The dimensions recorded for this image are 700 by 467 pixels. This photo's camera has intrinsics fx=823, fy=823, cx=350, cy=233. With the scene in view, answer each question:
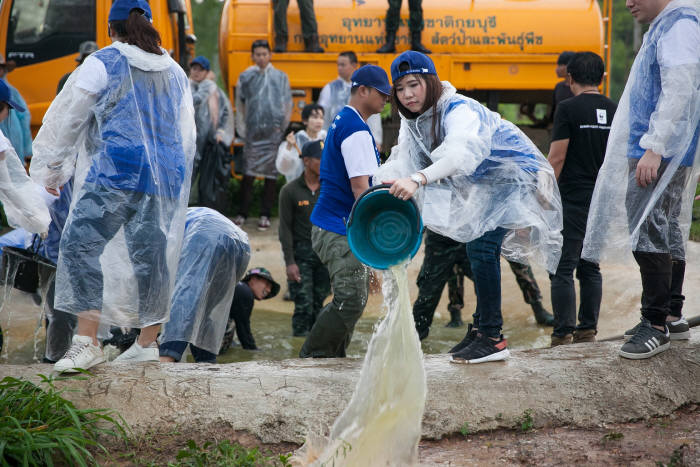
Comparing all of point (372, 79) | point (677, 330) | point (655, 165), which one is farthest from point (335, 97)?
point (655, 165)

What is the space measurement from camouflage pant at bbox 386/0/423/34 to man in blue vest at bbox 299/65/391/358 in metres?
5.67

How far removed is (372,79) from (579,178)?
57.6 inches

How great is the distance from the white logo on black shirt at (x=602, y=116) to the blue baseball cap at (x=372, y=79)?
134 centimetres

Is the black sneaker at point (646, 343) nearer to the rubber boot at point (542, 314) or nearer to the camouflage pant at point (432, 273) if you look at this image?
the camouflage pant at point (432, 273)

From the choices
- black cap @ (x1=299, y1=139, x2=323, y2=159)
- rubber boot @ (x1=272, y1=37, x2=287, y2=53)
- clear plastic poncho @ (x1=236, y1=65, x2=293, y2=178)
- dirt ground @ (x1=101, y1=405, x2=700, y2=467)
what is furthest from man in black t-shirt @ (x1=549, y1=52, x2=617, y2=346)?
rubber boot @ (x1=272, y1=37, x2=287, y2=53)

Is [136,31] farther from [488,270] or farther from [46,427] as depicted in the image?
[488,270]

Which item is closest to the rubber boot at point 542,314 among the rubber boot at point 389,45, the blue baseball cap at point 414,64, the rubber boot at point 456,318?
the rubber boot at point 456,318

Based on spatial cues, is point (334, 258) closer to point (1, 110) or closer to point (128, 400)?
point (128, 400)

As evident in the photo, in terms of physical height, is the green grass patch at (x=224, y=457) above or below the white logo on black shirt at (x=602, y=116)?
below

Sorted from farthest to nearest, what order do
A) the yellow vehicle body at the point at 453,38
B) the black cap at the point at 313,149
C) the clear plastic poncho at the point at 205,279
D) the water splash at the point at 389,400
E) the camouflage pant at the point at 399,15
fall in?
the yellow vehicle body at the point at 453,38 → the camouflage pant at the point at 399,15 → the black cap at the point at 313,149 → the clear plastic poncho at the point at 205,279 → the water splash at the point at 389,400

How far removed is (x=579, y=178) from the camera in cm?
497

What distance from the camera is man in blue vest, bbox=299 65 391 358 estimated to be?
4.34 metres

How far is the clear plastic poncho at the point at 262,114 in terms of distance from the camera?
9.58m

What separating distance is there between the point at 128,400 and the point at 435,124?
1.94m
